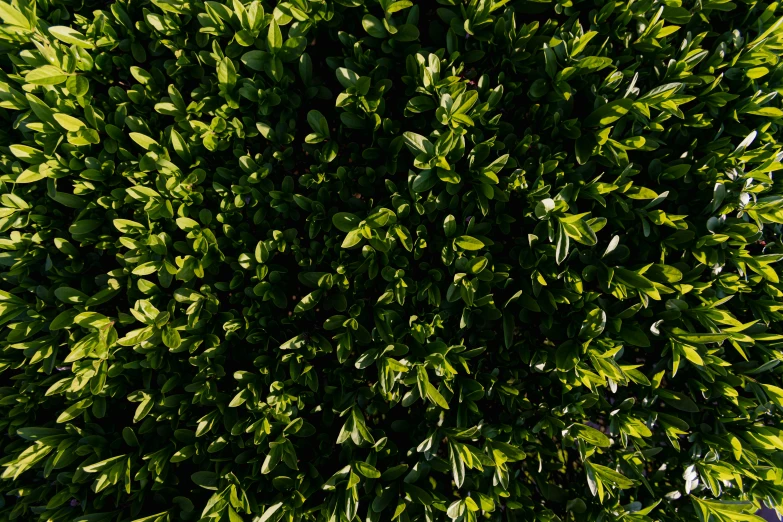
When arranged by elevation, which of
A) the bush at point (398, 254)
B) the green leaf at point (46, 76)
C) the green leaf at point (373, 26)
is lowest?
the bush at point (398, 254)

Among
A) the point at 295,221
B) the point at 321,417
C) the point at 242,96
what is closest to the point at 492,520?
the point at 321,417

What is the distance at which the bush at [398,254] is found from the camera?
7.29ft

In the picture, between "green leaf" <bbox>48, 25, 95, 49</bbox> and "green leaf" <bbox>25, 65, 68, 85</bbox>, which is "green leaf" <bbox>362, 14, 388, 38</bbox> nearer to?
"green leaf" <bbox>48, 25, 95, 49</bbox>

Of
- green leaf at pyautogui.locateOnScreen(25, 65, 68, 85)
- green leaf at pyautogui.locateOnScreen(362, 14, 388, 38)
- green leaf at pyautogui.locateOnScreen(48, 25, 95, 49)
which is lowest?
green leaf at pyautogui.locateOnScreen(25, 65, 68, 85)

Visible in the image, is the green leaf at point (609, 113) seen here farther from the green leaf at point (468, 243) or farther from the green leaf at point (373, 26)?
the green leaf at point (373, 26)

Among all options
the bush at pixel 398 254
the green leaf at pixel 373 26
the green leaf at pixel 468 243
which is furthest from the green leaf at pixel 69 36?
the green leaf at pixel 468 243

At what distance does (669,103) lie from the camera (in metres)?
2.16

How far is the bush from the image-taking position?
222 cm

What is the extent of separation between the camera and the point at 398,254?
2268 millimetres

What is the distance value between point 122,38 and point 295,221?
1.28 m

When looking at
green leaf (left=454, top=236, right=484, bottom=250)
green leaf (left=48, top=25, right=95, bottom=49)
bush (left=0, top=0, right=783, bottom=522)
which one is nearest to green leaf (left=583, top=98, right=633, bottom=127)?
bush (left=0, top=0, right=783, bottom=522)

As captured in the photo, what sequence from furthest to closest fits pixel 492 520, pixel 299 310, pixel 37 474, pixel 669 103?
1. pixel 37 474
2. pixel 492 520
3. pixel 299 310
4. pixel 669 103

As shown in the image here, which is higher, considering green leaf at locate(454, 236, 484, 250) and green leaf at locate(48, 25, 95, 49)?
green leaf at locate(48, 25, 95, 49)

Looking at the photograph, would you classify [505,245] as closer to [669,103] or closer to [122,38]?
[669,103]
